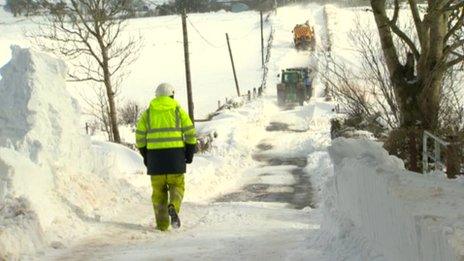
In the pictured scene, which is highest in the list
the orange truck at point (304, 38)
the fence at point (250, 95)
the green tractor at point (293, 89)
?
the orange truck at point (304, 38)

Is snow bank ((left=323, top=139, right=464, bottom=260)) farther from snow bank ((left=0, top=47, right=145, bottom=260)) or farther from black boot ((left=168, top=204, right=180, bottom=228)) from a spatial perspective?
snow bank ((left=0, top=47, right=145, bottom=260))

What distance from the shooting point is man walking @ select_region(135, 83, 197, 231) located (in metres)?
7.66

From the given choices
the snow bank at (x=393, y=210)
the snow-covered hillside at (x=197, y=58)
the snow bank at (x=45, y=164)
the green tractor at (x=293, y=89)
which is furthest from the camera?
Answer: the snow-covered hillside at (x=197, y=58)

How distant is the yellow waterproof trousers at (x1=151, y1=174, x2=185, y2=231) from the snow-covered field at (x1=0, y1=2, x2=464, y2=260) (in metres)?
0.19

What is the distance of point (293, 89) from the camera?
114 feet

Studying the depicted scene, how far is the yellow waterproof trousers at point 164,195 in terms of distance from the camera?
25.1 ft

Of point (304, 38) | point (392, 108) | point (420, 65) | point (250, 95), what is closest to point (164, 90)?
point (420, 65)

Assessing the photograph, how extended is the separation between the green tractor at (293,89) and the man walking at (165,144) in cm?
2713

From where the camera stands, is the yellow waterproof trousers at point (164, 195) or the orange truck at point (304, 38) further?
the orange truck at point (304, 38)

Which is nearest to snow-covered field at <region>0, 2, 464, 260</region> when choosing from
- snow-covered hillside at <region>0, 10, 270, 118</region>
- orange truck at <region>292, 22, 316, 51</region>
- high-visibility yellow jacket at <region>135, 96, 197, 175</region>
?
high-visibility yellow jacket at <region>135, 96, 197, 175</region>

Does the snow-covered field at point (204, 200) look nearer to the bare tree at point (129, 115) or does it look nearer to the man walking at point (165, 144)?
the man walking at point (165, 144)

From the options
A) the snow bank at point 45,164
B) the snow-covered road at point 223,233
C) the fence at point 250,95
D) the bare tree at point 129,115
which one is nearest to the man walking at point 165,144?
the snow-covered road at point 223,233

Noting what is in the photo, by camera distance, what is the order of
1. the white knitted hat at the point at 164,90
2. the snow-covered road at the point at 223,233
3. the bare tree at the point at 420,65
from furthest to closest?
the bare tree at the point at 420,65 → the white knitted hat at the point at 164,90 → the snow-covered road at the point at 223,233

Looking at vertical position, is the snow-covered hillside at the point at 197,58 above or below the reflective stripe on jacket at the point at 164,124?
below
